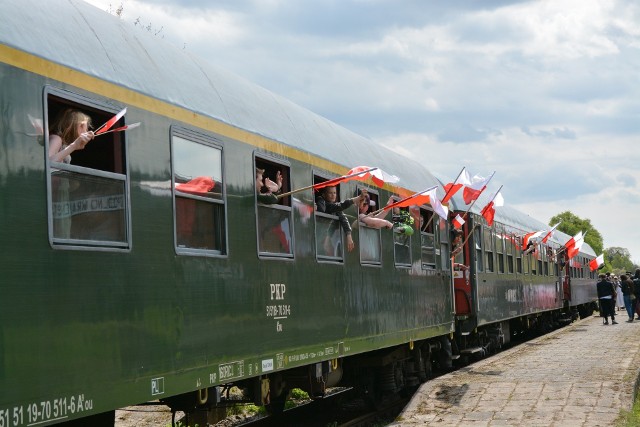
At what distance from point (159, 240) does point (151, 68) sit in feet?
4.06

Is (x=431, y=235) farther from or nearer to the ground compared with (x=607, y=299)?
farther from the ground

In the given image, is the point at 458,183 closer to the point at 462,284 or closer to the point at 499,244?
the point at 462,284

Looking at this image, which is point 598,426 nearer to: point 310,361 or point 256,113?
point 310,361

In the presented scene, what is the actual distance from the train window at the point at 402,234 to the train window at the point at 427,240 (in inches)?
34.6

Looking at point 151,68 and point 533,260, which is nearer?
point 151,68

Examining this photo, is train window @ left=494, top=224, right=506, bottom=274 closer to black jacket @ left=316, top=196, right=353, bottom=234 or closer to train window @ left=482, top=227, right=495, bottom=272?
train window @ left=482, top=227, right=495, bottom=272

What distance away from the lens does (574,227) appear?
10800cm

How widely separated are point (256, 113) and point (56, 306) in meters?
3.60

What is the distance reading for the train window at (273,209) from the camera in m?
7.62

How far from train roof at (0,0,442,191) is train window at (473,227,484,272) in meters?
6.99

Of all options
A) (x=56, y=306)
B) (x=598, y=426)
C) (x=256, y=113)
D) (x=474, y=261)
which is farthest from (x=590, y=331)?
(x=56, y=306)

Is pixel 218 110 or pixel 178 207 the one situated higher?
pixel 218 110

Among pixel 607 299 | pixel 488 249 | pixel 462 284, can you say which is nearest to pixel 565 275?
pixel 607 299

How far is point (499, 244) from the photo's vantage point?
1920 cm
